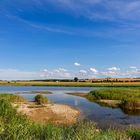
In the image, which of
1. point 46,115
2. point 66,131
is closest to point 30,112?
point 46,115

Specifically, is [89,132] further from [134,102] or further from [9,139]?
[134,102]

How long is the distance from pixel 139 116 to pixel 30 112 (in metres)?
11.0

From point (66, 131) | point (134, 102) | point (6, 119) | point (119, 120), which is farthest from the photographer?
point (134, 102)

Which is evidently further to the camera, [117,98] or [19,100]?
[117,98]

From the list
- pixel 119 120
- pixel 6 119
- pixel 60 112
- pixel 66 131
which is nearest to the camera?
pixel 66 131

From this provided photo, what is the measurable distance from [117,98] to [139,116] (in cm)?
2054

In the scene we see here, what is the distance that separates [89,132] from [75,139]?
3.30 ft

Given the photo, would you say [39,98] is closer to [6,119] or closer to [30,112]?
[30,112]

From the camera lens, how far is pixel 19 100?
48469mm

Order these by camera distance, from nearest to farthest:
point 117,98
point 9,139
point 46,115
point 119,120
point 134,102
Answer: point 9,139 → point 119,120 → point 46,115 → point 134,102 → point 117,98

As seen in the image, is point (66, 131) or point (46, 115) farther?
point (46, 115)

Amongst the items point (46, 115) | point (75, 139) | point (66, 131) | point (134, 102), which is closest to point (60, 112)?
point (46, 115)

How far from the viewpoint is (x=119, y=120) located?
104 feet

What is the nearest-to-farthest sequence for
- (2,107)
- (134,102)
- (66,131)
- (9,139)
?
1. (9,139)
2. (66,131)
3. (2,107)
4. (134,102)
